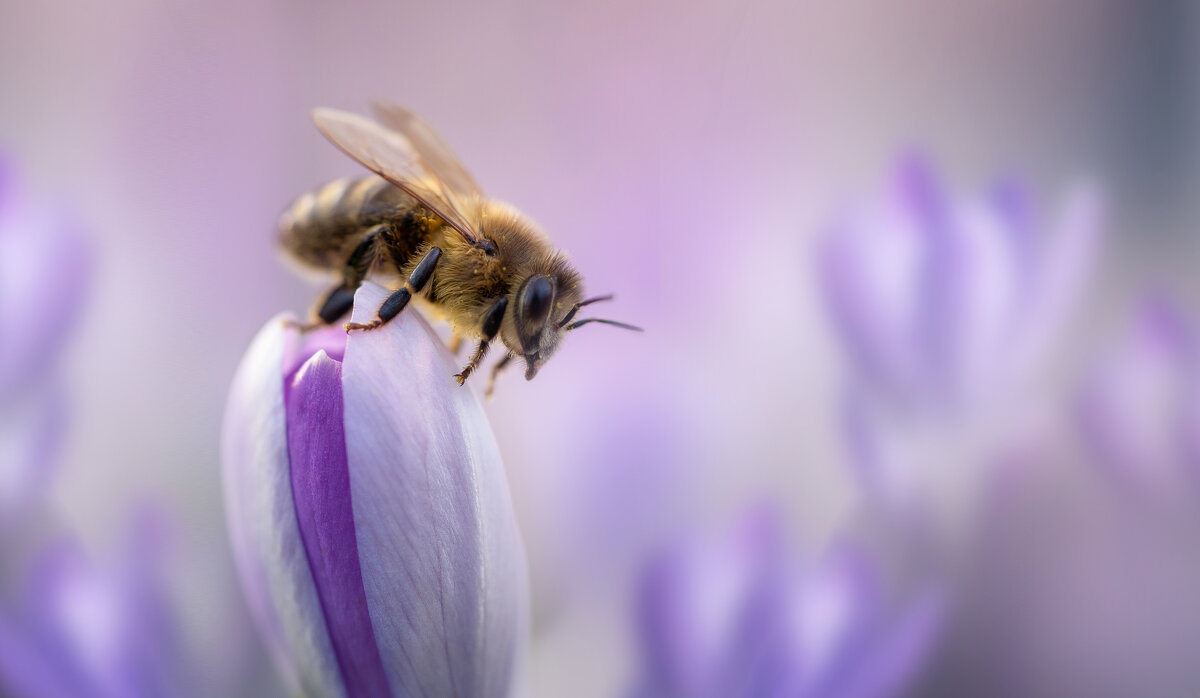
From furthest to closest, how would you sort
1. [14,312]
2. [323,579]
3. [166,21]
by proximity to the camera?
[166,21] → [14,312] → [323,579]

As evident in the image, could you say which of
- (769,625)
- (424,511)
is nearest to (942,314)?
(769,625)

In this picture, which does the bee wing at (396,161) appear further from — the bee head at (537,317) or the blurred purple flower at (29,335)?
the blurred purple flower at (29,335)

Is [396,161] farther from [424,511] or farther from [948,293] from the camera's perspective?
[948,293]

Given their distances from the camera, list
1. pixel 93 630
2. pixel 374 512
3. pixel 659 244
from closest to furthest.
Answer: pixel 374 512
pixel 93 630
pixel 659 244

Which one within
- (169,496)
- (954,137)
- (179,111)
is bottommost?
(169,496)

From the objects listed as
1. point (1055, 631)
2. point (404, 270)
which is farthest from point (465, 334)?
point (1055, 631)

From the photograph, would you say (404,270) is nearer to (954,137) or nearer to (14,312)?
(14,312)
